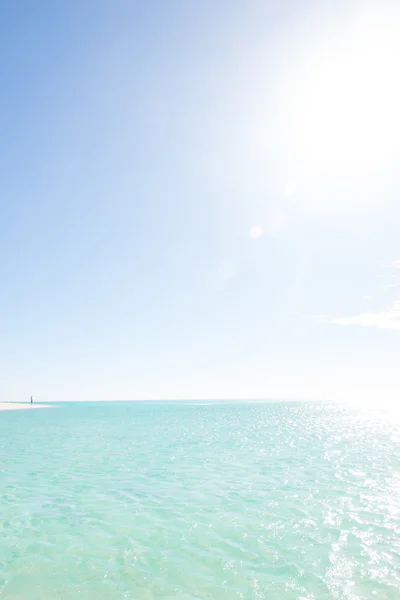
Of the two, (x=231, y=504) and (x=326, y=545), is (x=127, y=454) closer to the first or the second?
(x=231, y=504)

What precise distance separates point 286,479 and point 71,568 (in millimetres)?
14225

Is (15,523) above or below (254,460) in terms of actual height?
above

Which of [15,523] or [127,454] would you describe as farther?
[127,454]

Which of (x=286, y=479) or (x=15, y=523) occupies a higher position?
(x=15, y=523)

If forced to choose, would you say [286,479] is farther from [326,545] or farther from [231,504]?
[326,545]

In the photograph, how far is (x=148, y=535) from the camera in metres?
12.7

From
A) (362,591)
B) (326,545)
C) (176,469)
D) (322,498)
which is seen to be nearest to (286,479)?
(322,498)

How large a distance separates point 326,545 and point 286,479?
9.79 m

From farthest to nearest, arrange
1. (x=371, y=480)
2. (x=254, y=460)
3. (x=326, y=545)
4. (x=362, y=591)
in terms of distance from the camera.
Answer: (x=254, y=460), (x=371, y=480), (x=326, y=545), (x=362, y=591)

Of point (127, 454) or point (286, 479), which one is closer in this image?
point (286, 479)

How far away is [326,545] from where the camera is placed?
1156 cm

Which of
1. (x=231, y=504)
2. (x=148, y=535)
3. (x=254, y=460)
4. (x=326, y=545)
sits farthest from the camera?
(x=254, y=460)

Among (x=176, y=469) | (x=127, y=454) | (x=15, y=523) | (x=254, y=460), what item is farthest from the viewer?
(x=127, y=454)

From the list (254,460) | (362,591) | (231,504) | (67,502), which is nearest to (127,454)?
(254,460)
